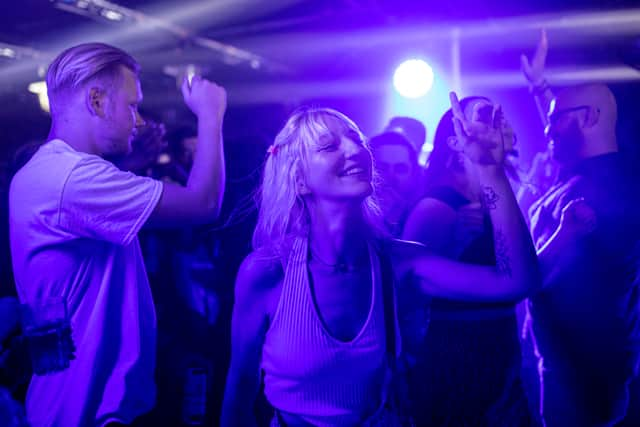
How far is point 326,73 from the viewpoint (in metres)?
9.13

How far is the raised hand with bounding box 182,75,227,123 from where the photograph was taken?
1675mm

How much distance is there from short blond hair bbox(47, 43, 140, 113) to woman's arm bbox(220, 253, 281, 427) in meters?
0.76

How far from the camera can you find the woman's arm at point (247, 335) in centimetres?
158

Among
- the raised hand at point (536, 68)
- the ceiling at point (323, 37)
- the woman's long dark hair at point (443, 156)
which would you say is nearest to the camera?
the woman's long dark hair at point (443, 156)

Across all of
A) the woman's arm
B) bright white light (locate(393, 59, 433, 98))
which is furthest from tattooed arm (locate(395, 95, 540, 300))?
bright white light (locate(393, 59, 433, 98))

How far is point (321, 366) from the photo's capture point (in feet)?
4.83

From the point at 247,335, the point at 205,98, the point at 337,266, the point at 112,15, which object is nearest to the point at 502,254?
the point at 337,266

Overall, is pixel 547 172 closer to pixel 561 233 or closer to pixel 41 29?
pixel 561 233

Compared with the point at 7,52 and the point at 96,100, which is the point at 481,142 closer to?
the point at 96,100

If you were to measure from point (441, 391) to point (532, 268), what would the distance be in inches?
28.8

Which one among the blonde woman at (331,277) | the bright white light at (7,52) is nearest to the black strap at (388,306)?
the blonde woman at (331,277)

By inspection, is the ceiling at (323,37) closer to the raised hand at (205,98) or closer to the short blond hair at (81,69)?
the raised hand at (205,98)

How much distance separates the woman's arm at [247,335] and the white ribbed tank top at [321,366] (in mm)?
63

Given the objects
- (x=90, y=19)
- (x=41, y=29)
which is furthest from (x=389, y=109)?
(x=41, y=29)
